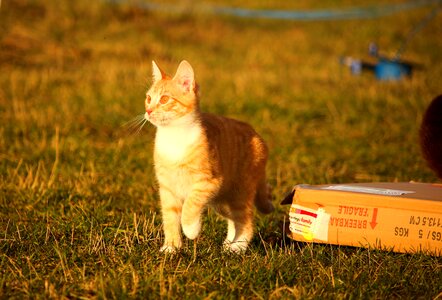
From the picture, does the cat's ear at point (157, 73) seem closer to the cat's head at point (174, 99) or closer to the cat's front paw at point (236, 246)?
the cat's head at point (174, 99)

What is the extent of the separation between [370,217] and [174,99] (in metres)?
1.24

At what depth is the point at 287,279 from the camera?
3.06m

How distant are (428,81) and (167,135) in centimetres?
657

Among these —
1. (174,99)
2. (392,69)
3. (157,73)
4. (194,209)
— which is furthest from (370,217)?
(392,69)

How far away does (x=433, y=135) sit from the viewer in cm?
388

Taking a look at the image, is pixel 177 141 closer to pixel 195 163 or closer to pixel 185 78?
pixel 195 163

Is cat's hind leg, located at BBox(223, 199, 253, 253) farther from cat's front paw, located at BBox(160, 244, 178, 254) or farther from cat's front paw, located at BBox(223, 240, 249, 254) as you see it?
cat's front paw, located at BBox(160, 244, 178, 254)

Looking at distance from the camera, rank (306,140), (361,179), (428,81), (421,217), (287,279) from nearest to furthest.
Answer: (287,279) → (421,217) → (361,179) → (306,140) → (428,81)

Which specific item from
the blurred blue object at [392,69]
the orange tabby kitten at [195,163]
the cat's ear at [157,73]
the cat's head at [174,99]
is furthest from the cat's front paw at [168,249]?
the blurred blue object at [392,69]

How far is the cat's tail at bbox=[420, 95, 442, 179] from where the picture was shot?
3.87 meters

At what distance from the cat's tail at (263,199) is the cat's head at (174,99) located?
0.72 meters

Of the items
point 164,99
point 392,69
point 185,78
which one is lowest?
point 392,69

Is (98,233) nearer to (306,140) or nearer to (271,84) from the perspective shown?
(306,140)

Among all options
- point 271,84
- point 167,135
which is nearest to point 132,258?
point 167,135
